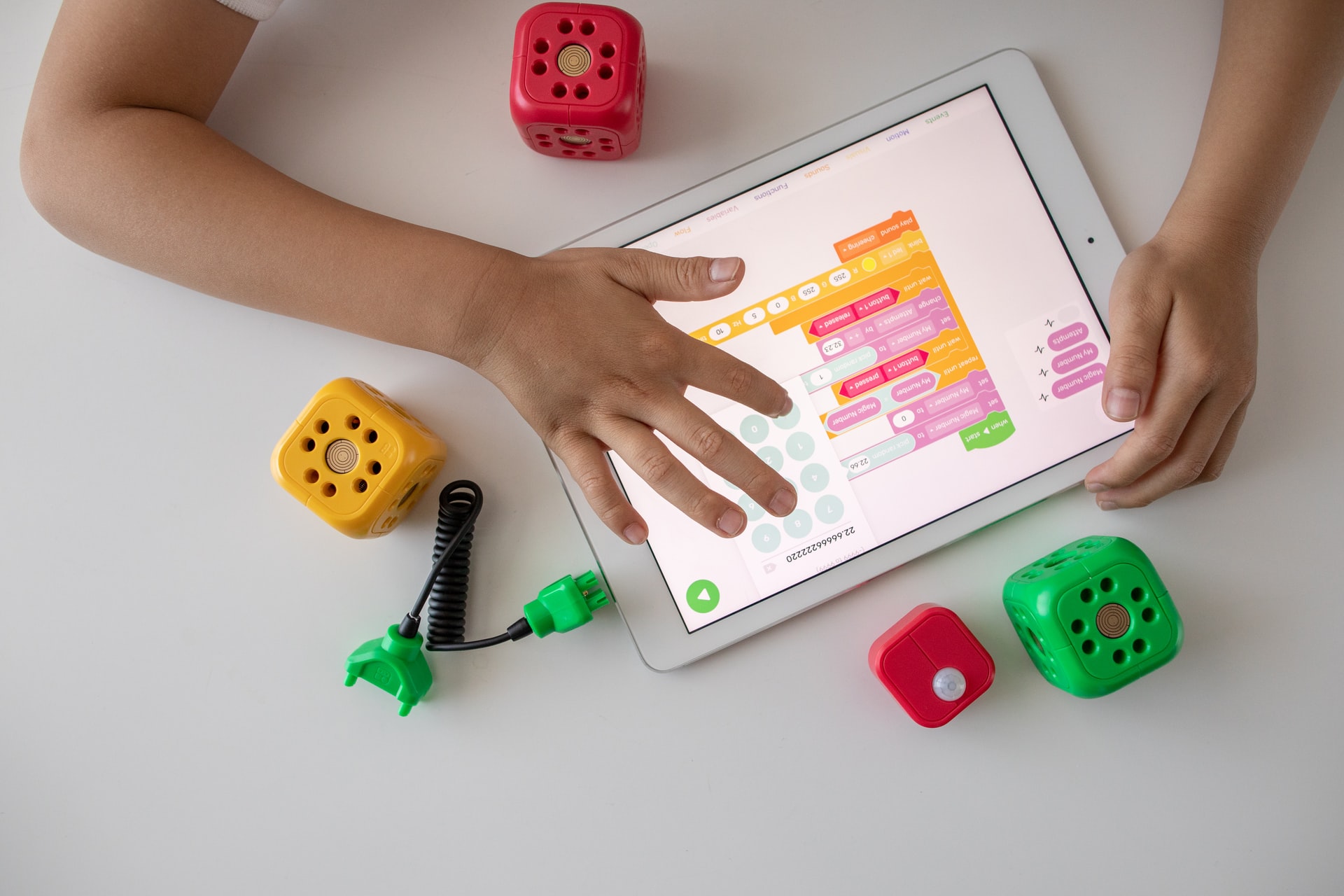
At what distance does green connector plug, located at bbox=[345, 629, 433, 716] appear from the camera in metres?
0.64

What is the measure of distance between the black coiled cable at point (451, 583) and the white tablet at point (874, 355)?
0.09 metres

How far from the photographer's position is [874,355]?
0.66 m

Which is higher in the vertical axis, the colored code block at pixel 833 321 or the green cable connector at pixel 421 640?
the colored code block at pixel 833 321

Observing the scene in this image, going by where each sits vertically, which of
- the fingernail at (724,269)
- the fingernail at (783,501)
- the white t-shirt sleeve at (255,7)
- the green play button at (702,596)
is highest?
the white t-shirt sleeve at (255,7)

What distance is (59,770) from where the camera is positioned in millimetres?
675

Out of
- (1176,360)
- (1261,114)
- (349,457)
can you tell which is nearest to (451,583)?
(349,457)

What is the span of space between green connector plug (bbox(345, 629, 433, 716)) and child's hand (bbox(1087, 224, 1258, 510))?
56cm

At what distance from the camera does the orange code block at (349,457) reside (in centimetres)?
63

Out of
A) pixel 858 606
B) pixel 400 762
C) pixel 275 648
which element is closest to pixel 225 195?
pixel 275 648

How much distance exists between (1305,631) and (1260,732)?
0.09 meters

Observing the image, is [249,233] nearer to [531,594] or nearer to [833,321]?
[531,594]

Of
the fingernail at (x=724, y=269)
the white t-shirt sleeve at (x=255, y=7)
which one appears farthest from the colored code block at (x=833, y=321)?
the white t-shirt sleeve at (x=255, y=7)

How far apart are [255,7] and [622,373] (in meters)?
0.41

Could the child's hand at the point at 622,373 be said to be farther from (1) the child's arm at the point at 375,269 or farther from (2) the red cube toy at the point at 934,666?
(2) the red cube toy at the point at 934,666
